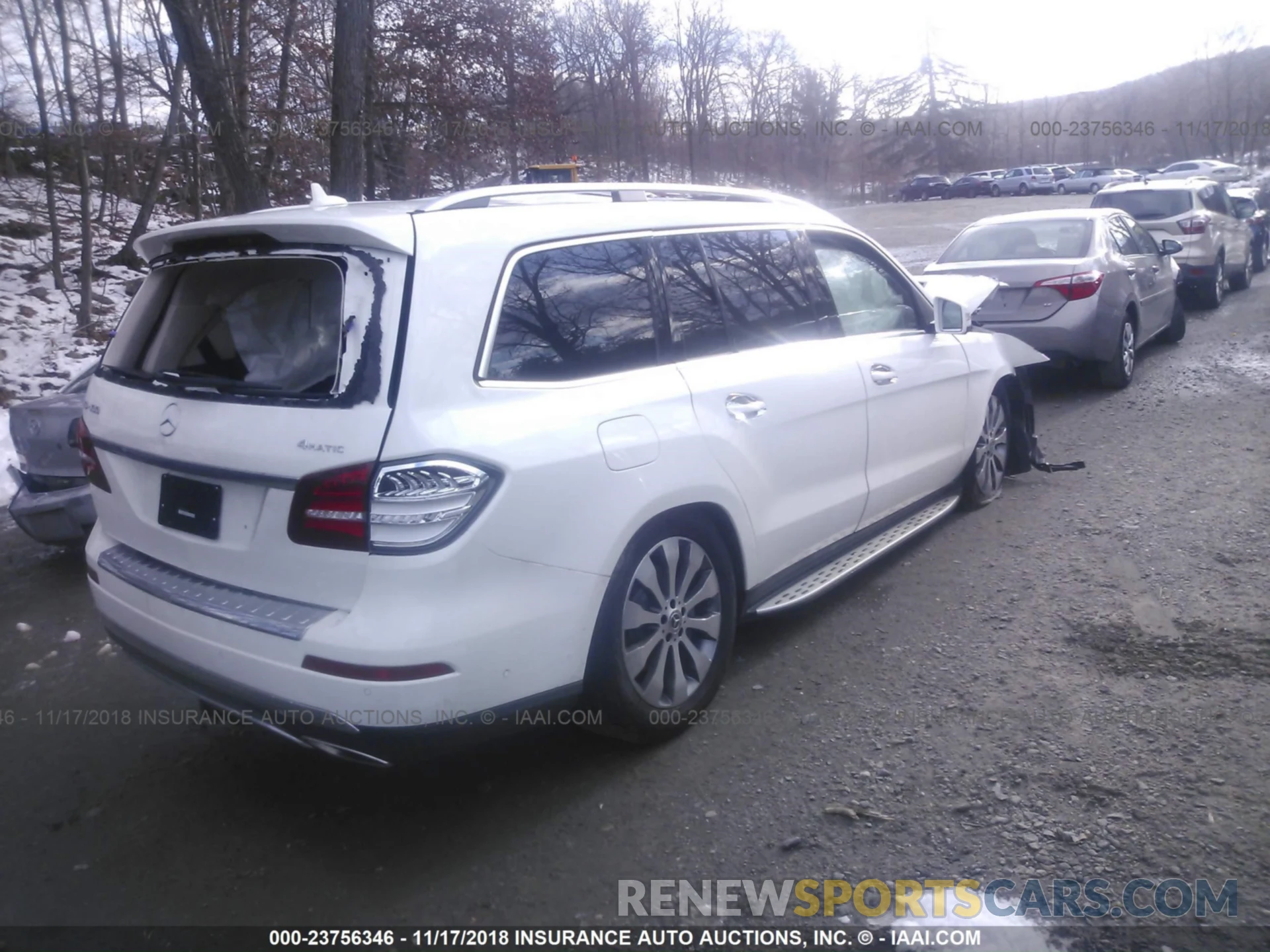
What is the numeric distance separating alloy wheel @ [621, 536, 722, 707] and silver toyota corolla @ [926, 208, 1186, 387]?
5.72 m

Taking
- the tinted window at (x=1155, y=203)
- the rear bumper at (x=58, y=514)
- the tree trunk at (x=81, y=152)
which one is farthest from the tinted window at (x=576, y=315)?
the tinted window at (x=1155, y=203)

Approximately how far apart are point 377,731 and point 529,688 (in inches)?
18.0

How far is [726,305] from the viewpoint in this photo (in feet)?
13.5

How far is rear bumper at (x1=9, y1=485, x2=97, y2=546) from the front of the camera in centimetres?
598

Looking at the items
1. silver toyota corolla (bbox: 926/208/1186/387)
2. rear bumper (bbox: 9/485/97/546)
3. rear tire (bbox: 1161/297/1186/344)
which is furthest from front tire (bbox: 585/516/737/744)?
rear tire (bbox: 1161/297/1186/344)

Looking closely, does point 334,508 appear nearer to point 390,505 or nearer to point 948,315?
point 390,505

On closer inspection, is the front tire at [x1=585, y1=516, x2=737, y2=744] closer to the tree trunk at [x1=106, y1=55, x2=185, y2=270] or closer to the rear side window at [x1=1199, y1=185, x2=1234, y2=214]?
the tree trunk at [x1=106, y1=55, x2=185, y2=270]

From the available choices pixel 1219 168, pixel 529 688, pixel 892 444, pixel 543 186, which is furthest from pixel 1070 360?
pixel 1219 168

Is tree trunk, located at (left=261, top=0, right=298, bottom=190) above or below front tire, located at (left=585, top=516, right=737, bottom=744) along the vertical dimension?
above

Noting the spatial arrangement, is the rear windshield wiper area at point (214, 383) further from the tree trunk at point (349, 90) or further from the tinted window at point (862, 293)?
the tree trunk at point (349, 90)

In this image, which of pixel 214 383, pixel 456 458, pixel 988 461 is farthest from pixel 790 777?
pixel 988 461

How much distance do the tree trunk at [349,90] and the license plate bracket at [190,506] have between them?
7330mm

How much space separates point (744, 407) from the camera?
390cm

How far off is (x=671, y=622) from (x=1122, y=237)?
25.3 ft
